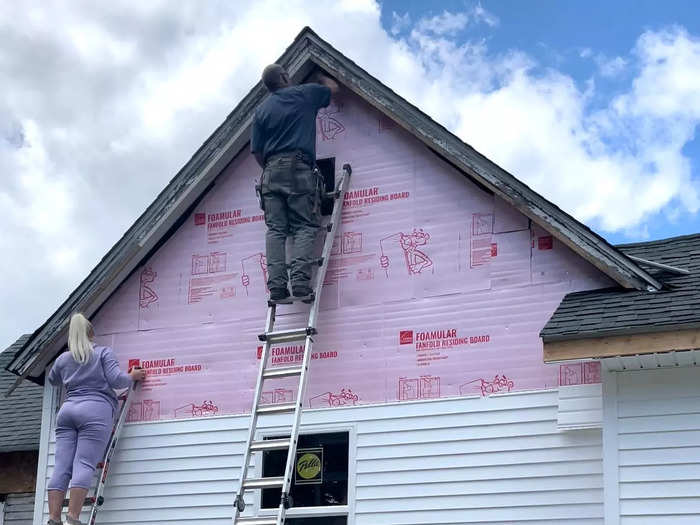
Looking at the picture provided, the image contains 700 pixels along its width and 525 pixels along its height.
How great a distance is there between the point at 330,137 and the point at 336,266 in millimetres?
1303

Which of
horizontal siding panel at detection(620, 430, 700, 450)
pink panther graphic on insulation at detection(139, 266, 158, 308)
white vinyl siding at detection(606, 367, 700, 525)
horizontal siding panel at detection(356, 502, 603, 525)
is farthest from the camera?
pink panther graphic on insulation at detection(139, 266, 158, 308)

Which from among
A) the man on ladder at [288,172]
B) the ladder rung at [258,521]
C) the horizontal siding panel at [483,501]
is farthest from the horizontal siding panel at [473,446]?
the man on ladder at [288,172]

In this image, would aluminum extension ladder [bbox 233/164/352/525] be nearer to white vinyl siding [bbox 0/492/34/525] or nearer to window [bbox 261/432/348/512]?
window [bbox 261/432/348/512]

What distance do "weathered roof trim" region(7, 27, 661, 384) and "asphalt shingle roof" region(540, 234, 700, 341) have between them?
943 mm

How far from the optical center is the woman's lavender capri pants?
977cm

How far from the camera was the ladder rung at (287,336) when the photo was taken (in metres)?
9.34

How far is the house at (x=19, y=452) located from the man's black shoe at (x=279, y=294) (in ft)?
11.4

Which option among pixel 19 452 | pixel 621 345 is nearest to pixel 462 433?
pixel 621 345

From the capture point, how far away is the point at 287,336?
9406 mm

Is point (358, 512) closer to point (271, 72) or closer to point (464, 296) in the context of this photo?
point (464, 296)

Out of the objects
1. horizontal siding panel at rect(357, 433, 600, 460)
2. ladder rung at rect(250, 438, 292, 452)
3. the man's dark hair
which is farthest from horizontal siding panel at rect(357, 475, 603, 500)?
the man's dark hair

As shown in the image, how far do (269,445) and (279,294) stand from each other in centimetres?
143

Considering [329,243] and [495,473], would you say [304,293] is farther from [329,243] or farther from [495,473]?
[495,473]

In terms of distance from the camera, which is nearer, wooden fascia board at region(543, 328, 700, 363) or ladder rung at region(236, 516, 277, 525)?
wooden fascia board at region(543, 328, 700, 363)
